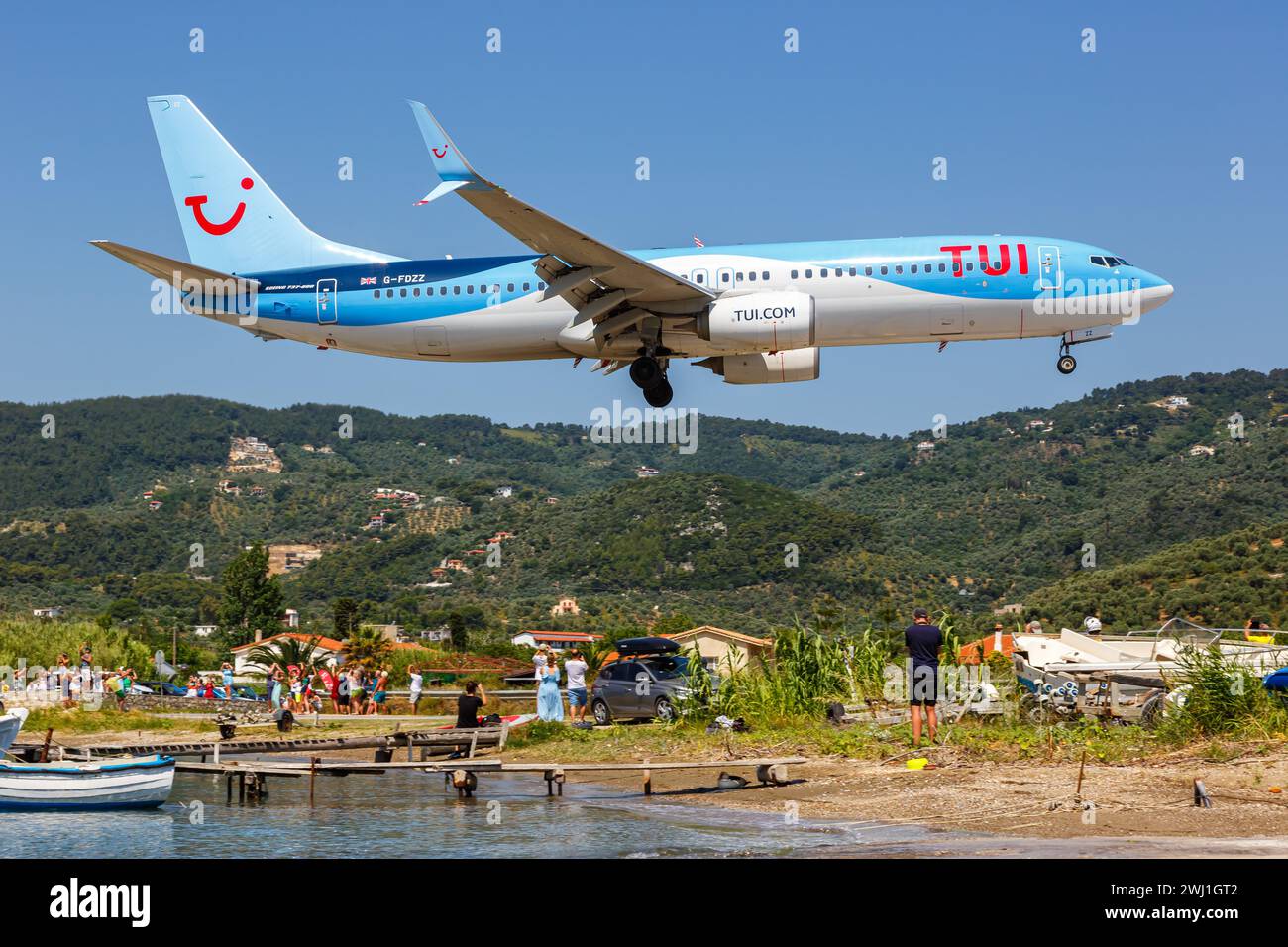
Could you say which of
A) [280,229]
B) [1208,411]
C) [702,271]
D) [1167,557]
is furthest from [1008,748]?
[1208,411]

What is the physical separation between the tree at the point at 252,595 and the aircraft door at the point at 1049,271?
245 ft

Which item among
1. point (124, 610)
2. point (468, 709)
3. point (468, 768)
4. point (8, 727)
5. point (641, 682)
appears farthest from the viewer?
point (124, 610)

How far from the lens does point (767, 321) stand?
87.7ft

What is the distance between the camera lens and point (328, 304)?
2916 cm

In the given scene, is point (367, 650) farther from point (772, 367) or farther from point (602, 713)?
point (772, 367)

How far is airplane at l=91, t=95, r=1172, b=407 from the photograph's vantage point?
27109mm

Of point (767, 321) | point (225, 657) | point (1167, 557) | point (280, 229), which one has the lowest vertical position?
point (225, 657)

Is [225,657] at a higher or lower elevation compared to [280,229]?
lower

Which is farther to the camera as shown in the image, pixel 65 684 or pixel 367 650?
pixel 367 650

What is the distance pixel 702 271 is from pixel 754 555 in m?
68.3

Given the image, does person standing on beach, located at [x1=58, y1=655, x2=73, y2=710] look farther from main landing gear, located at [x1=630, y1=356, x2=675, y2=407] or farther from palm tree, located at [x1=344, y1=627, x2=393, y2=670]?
palm tree, located at [x1=344, y1=627, x2=393, y2=670]

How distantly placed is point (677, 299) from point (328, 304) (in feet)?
24.3

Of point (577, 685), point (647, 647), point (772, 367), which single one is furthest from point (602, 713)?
point (772, 367)
